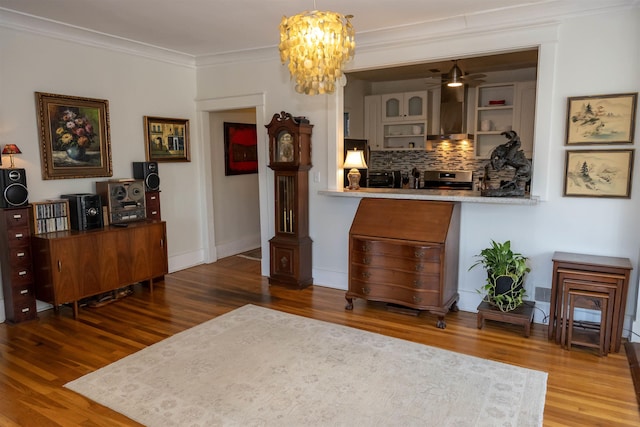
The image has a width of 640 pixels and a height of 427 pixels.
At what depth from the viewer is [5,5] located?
347cm

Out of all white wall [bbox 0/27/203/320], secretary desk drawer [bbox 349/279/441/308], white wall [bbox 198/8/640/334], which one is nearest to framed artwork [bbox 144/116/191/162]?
white wall [bbox 0/27/203/320]

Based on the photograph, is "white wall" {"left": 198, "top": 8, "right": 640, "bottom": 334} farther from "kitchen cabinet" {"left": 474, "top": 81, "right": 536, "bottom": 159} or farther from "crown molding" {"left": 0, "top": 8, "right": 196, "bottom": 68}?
"kitchen cabinet" {"left": 474, "top": 81, "right": 536, "bottom": 159}

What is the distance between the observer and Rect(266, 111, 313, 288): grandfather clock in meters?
4.64

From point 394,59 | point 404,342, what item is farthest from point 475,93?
point 404,342

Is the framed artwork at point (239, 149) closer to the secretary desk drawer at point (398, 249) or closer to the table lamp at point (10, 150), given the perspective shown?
the table lamp at point (10, 150)

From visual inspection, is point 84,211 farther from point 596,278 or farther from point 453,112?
point 453,112

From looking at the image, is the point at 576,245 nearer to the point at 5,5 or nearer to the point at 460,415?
the point at 460,415

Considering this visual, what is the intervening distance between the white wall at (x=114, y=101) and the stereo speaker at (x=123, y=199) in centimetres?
24

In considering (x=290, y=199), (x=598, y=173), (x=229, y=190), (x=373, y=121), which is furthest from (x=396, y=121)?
(x=598, y=173)

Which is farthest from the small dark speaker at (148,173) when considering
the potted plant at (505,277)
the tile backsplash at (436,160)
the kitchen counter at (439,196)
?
the tile backsplash at (436,160)

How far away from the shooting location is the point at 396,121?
7.17 meters

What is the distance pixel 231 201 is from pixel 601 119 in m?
4.55

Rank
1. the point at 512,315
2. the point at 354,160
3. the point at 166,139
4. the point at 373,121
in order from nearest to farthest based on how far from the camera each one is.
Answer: the point at 512,315 < the point at 354,160 < the point at 166,139 < the point at 373,121

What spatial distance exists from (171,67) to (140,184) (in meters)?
1.57
